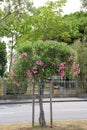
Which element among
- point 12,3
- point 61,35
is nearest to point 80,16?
point 61,35

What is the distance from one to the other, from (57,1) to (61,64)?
85.5 feet

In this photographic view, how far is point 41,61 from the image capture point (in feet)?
35.6

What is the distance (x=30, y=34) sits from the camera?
3653cm

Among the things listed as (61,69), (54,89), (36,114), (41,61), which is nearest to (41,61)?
(41,61)

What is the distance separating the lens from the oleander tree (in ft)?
35.8

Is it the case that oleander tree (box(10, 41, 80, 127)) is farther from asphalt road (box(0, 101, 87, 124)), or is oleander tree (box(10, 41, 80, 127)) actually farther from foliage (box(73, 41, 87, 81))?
foliage (box(73, 41, 87, 81))

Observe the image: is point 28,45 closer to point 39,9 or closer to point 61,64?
point 61,64

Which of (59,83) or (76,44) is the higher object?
(76,44)

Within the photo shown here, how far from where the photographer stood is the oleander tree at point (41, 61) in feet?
35.8

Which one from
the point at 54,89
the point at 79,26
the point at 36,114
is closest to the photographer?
the point at 36,114

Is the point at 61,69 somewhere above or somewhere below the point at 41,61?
below

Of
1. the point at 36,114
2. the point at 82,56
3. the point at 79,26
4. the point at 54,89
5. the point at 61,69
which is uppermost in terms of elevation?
the point at 79,26

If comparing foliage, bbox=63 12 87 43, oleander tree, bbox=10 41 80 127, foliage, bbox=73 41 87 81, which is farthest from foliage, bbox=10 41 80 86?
foliage, bbox=63 12 87 43

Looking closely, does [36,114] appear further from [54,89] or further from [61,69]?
[54,89]
